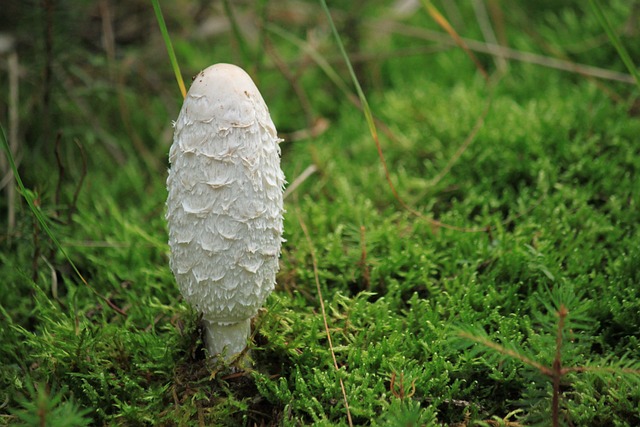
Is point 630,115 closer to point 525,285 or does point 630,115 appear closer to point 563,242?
point 563,242

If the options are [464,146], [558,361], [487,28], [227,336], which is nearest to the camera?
[558,361]

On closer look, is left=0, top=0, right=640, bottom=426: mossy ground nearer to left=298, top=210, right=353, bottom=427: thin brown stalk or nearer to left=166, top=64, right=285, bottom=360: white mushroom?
left=298, top=210, right=353, bottom=427: thin brown stalk

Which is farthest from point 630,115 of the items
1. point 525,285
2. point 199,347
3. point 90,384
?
point 90,384

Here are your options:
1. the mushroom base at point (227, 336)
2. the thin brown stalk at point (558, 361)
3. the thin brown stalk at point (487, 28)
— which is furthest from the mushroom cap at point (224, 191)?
the thin brown stalk at point (487, 28)

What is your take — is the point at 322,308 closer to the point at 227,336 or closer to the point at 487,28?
the point at 227,336

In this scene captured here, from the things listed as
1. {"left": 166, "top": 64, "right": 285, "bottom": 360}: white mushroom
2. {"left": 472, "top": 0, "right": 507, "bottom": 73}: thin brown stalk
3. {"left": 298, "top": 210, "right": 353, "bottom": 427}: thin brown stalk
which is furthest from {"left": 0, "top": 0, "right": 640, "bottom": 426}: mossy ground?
{"left": 166, "top": 64, "right": 285, "bottom": 360}: white mushroom

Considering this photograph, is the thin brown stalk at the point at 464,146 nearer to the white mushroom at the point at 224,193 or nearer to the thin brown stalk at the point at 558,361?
the white mushroom at the point at 224,193

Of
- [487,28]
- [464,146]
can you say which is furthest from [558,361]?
[487,28]
